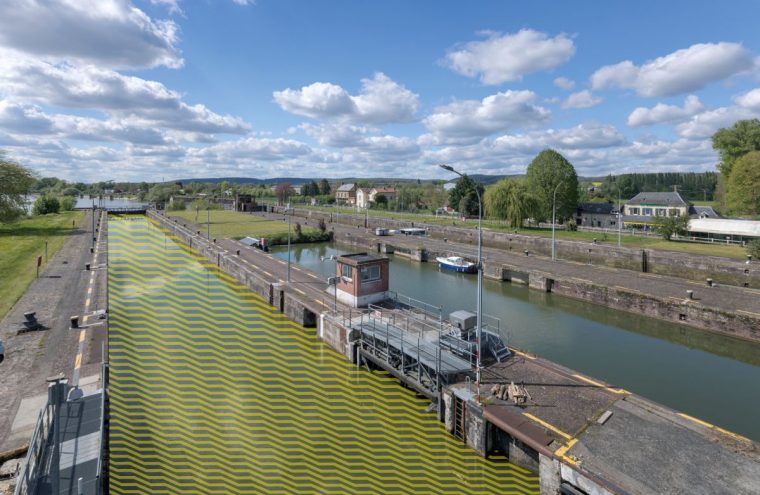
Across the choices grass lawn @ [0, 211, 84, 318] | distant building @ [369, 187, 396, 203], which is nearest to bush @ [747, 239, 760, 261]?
grass lawn @ [0, 211, 84, 318]

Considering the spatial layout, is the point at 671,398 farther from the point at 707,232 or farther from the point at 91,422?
the point at 707,232

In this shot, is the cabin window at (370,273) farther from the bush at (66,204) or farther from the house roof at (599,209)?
the bush at (66,204)

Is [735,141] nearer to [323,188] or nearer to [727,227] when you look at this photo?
A: [727,227]

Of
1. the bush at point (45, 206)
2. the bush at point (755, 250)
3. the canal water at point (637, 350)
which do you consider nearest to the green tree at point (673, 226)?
the bush at point (755, 250)

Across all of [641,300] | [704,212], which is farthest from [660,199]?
[641,300]

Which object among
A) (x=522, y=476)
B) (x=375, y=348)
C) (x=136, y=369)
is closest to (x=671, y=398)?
(x=522, y=476)
